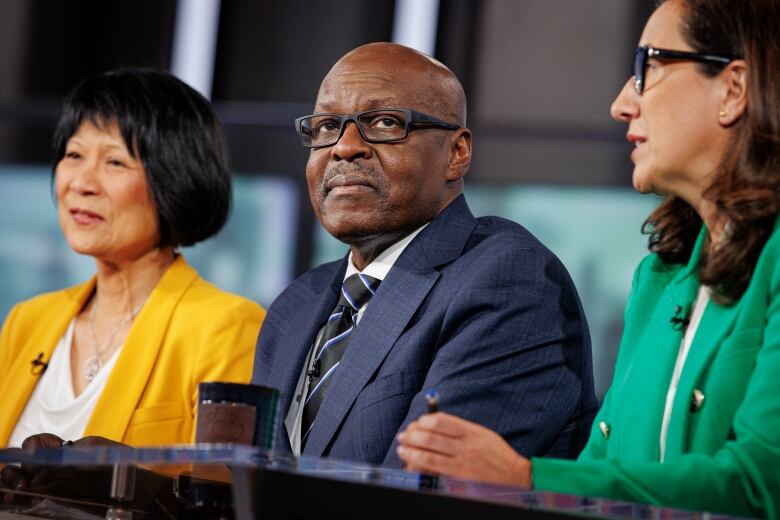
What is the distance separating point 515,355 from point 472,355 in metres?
0.09

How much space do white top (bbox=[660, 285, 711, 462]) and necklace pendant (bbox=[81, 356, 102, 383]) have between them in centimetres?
183

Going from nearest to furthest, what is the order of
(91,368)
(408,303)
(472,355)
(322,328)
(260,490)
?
(260,490), (472,355), (408,303), (322,328), (91,368)

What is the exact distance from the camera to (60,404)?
3256 millimetres

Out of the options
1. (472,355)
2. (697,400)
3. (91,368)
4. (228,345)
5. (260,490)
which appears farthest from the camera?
(91,368)

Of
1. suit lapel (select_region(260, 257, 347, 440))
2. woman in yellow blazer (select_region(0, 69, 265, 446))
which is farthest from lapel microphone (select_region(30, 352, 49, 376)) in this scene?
suit lapel (select_region(260, 257, 347, 440))

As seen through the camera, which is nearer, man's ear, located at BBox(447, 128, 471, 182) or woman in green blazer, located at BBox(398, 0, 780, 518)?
woman in green blazer, located at BBox(398, 0, 780, 518)

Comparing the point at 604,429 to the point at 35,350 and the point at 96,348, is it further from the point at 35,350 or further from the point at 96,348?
the point at 35,350

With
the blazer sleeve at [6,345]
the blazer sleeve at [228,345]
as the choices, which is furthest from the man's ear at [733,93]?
the blazer sleeve at [6,345]

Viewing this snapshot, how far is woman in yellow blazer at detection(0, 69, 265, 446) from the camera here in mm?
3162

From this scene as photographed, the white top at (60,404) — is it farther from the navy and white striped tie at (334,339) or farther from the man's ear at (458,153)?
the man's ear at (458,153)

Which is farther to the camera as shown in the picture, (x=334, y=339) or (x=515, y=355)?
(x=334, y=339)

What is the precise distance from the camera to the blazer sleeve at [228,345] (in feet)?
10.3

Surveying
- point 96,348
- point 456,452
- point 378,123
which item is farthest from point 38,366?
point 456,452

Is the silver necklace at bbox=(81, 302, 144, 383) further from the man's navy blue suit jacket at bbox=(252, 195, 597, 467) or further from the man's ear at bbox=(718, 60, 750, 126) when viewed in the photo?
the man's ear at bbox=(718, 60, 750, 126)
